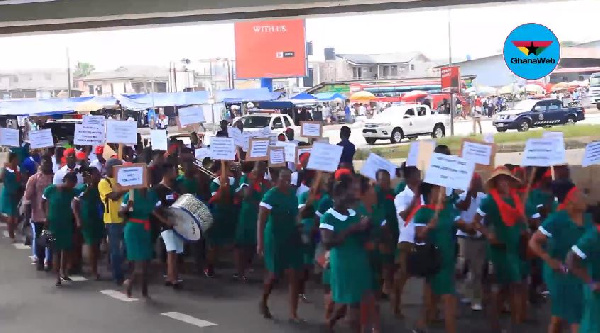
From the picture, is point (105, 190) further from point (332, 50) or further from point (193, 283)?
point (332, 50)

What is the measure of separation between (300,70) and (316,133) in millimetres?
32559

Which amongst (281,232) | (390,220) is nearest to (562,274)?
(390,220)

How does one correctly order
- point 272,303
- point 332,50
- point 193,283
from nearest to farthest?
point 272,303, point 193,283, point 332,50

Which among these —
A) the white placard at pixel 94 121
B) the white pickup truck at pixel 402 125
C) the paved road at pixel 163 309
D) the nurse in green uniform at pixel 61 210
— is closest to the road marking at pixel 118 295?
the paved road at pixel 163 309

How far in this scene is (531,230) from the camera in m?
7.77

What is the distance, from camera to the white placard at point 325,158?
28.0 ft

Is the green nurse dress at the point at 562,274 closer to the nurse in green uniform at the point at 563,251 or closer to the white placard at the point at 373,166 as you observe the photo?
the nurse in green uniform at the point at 563,251

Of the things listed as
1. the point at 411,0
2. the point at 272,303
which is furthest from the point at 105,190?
the point at 411,0

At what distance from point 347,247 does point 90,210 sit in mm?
5241

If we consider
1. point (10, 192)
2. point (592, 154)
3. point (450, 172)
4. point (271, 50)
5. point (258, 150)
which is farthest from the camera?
point (271, 50)

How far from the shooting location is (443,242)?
7004 mm

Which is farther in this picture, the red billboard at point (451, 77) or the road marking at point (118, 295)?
the red billboard at point (451, 77)

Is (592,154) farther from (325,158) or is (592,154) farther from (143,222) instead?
(143,222)

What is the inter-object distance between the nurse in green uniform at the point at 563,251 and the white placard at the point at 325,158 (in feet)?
9.25
